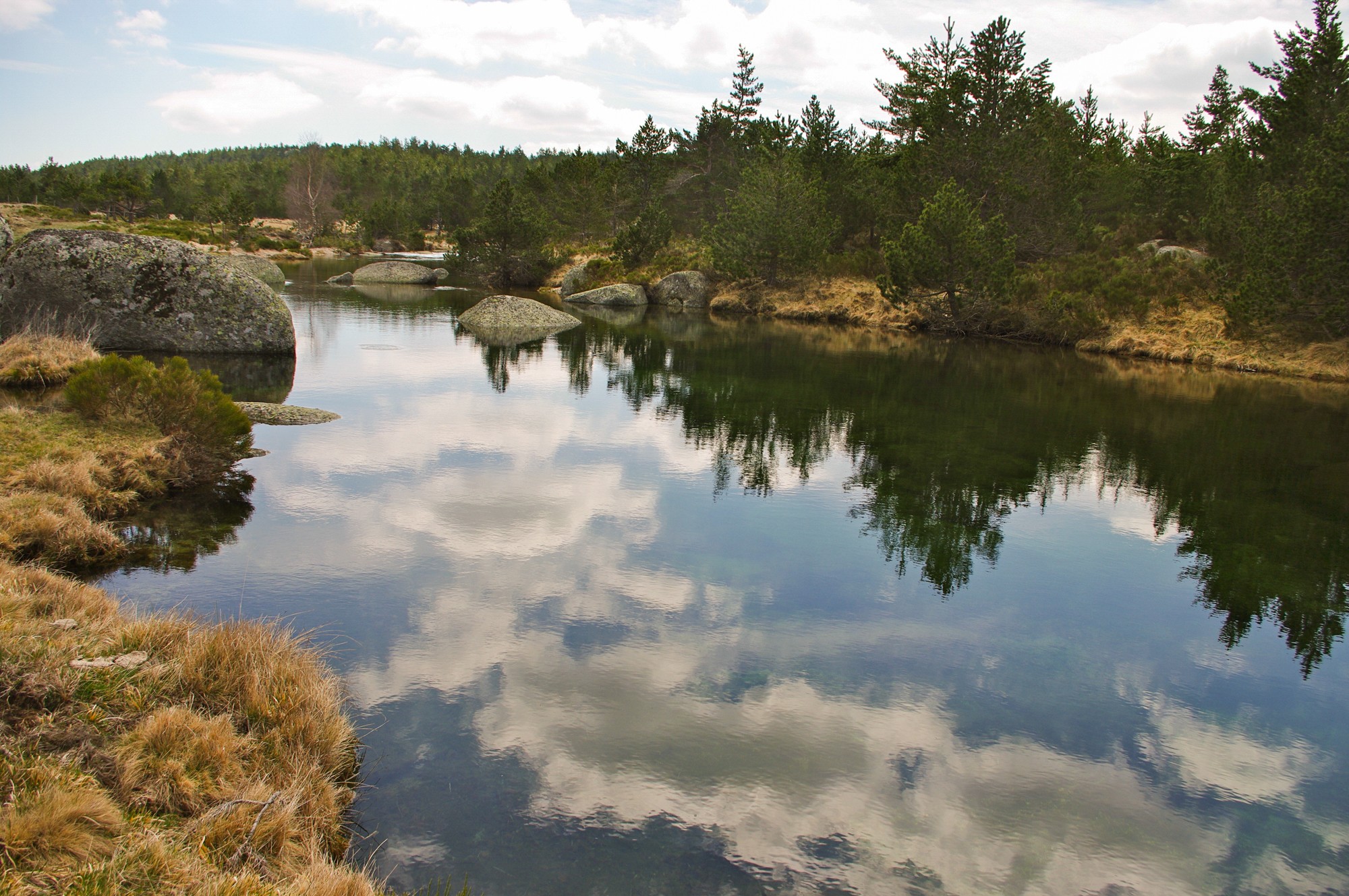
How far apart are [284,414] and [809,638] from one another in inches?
443

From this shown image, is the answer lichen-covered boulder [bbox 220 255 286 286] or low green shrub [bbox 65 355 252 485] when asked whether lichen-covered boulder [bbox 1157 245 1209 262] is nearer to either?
low green shrub [bbox 65 355 252 485]

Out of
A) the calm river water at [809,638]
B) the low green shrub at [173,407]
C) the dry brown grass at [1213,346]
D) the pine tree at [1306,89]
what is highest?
the pine tree at [1306,89]

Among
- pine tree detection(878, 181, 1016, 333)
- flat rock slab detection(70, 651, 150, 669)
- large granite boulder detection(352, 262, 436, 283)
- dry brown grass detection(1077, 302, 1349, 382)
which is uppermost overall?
pine tree detection(878, 181, 1016, 333)

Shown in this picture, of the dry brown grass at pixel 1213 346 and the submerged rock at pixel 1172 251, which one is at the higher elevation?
the submerged rock at pixel 1172 251

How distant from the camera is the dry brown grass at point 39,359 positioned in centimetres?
1373

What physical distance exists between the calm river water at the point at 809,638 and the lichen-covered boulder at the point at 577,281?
3237 cm

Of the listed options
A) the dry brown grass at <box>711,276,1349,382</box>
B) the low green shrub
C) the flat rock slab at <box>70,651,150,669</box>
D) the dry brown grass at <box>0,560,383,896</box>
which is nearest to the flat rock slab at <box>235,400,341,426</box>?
the low green shrub

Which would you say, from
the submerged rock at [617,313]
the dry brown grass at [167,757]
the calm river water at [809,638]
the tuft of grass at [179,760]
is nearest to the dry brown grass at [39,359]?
the calm river water at [809,638]

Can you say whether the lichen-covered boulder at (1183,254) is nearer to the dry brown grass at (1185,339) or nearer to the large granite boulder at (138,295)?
the dry brown grass at (1185,339)

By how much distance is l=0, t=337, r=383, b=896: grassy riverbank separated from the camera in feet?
11.6

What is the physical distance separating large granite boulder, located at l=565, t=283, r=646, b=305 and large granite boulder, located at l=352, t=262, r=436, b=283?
10526 mm

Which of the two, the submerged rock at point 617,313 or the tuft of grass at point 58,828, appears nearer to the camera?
the tuft of grass at point 58,828

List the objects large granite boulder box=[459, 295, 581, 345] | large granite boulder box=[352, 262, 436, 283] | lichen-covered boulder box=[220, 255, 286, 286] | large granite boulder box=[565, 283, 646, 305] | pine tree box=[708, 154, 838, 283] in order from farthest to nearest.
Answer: large granite boulder box=[352, 262, 436, 283] → large granite boulder box=[565, 283, 646, 305] → pine tree box=[708, 154, 838, 283] → lichen-covered boulder box=[220, 255, 286, 286] → large granite boulder box=[459, 295, 581, 345]

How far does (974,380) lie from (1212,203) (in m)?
18.3
